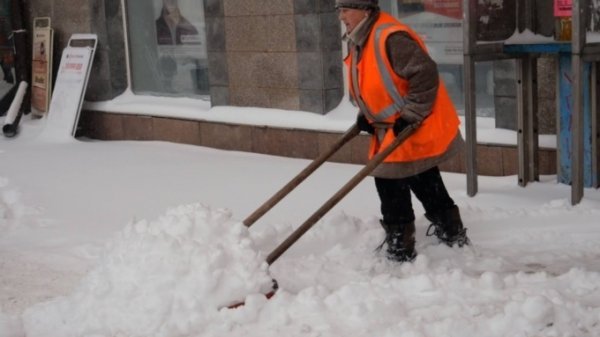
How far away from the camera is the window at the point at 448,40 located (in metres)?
8.50

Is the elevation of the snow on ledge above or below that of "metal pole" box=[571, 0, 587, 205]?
below

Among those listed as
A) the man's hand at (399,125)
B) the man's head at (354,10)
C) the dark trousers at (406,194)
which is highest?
the man's head at (354,10)

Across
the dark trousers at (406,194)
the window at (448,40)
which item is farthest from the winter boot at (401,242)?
the window at (448,40)

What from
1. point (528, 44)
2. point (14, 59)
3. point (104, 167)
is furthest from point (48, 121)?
point (528, 44)

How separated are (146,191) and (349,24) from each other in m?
3.45

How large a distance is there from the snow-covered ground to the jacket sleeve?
82 centimetres

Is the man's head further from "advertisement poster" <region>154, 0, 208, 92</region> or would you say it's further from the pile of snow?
"advertisement poster" <region>154, 0, 208, 92</region>

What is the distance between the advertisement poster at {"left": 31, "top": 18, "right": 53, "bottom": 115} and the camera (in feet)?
41.1

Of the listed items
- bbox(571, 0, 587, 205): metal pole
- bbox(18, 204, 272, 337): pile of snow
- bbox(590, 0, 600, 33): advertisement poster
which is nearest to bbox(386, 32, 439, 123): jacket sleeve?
bbox(18, 204, 272, 337): pile of snow

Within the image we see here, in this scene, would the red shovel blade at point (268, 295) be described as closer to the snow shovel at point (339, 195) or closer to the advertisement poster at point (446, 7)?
the snow shovel at point (339, 195)

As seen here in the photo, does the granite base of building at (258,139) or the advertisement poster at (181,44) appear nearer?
the granite base of building at (258,139)

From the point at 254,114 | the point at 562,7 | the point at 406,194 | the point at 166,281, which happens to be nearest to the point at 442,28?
the point at 562,7

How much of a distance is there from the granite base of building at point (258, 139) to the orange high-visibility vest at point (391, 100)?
2.22 meters

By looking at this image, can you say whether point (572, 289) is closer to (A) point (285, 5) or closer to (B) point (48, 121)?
(A) point (285, 5)
